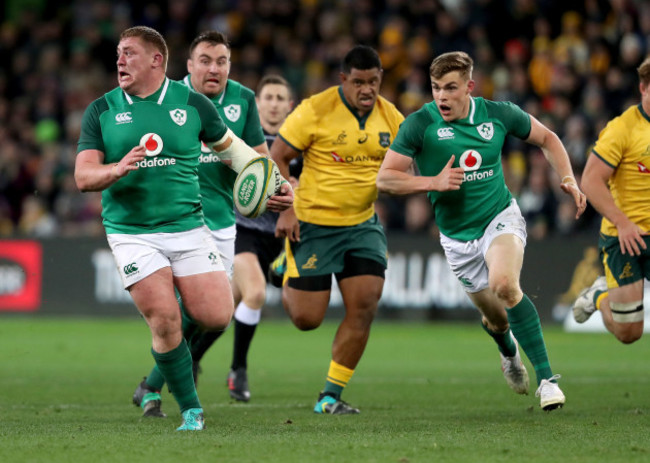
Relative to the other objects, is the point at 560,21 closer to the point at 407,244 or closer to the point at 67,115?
the point at 407,244

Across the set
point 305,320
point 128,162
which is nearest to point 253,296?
point 305,320

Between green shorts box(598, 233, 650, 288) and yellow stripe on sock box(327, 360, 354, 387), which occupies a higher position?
green shorts box(598, 233, 650, 288)

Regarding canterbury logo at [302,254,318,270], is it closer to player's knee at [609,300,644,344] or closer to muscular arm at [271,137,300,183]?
muscular arm at [271,137,300,183]

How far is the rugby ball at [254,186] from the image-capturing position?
7.61m

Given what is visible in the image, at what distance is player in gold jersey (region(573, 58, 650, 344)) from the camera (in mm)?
8484

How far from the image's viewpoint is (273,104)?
10695 mm

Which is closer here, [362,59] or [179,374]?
[179,374]

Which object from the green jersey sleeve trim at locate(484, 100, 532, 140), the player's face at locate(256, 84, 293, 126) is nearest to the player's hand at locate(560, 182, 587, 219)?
the green jersey sleeve trim at locate(484, 100, 532, 140)

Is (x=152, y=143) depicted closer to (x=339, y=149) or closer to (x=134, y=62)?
(x=134, y=62)

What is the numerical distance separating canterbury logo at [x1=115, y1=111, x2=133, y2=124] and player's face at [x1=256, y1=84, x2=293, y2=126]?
3728 millimetres

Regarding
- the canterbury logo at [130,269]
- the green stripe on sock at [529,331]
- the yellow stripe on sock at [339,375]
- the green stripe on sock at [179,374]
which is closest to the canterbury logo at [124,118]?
the canterbury logo at [130,269]

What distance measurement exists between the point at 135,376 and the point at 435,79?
4.82 meters

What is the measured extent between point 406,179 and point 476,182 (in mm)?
638

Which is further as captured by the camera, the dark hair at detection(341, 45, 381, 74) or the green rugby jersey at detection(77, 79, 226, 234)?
the dark hair at detection(341, 45, 381, 74)
